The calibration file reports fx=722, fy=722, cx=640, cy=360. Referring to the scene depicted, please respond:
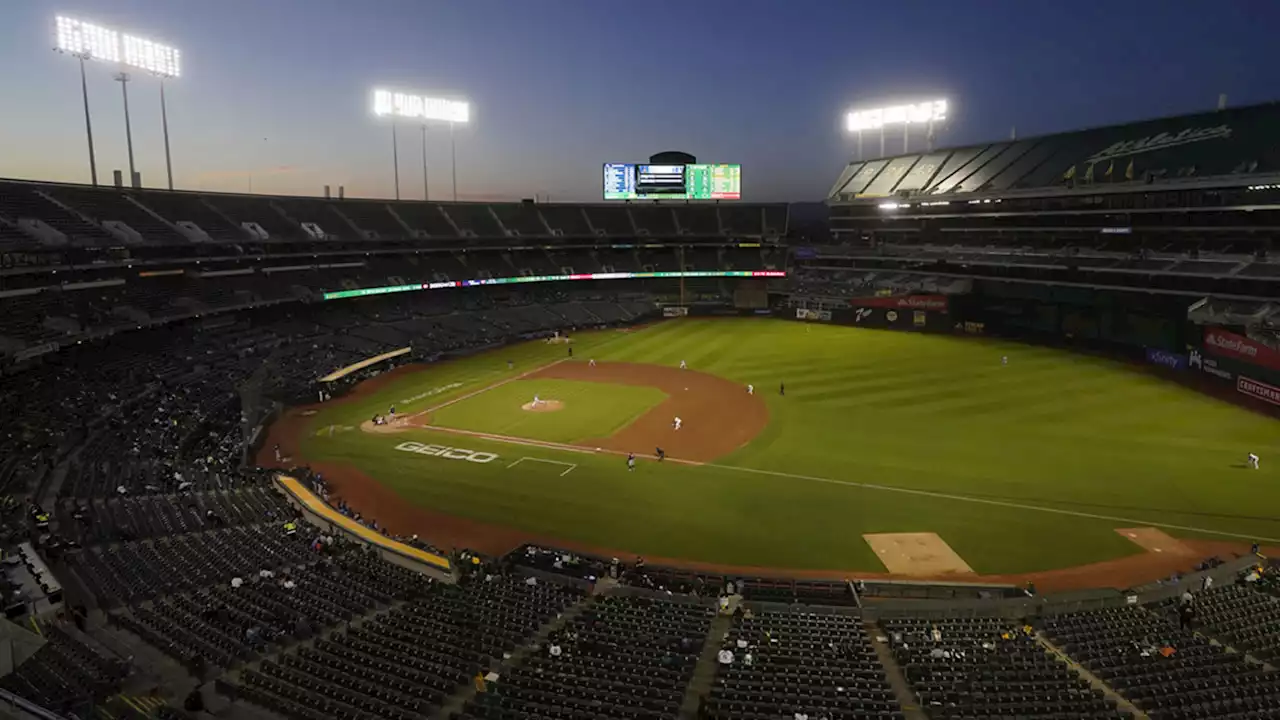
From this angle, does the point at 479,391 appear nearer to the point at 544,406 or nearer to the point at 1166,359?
the point at 544,406

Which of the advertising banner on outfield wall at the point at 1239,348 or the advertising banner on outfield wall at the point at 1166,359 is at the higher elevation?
the advertising banner on outfield wall at the point at 1239,348

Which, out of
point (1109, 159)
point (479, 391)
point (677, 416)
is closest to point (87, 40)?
point (479, 391)

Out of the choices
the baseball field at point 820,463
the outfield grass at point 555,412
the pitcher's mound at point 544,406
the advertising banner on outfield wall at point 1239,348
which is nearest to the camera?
the baseball field at point 820,463

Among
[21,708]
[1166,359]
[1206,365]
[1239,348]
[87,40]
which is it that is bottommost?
[21,708]

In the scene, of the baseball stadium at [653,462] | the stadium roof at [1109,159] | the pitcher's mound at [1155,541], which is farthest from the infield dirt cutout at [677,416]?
the stadium roof at [1109,159]

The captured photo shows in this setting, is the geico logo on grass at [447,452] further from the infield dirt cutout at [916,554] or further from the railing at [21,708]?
the railing at [21,708]

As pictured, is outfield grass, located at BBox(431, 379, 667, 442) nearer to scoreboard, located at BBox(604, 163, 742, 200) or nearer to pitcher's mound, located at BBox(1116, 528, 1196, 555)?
pitcher's mound, located at BBox(1116, 528, 1196, 555)
